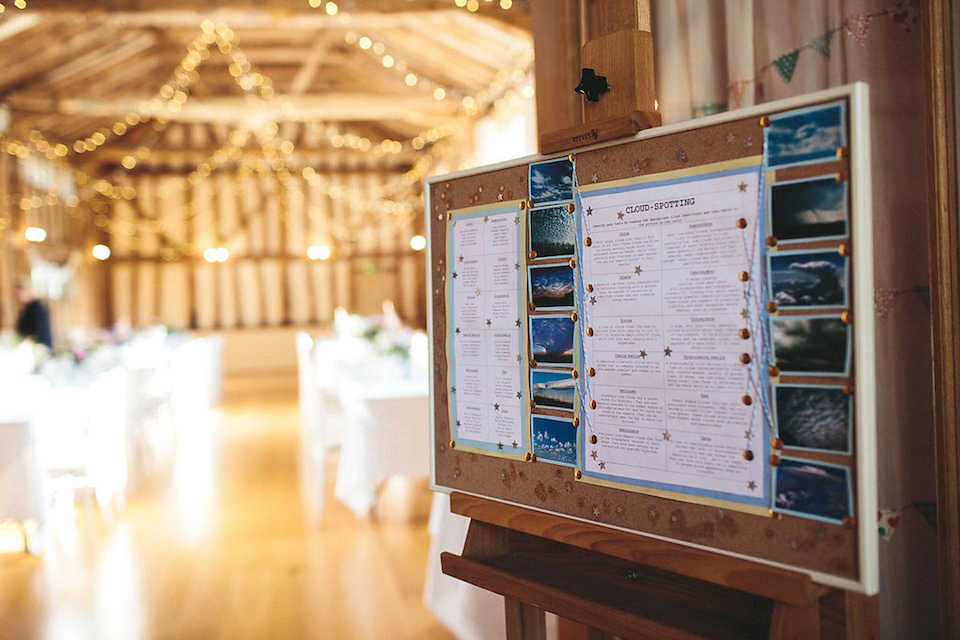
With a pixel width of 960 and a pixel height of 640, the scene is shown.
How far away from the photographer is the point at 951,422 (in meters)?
1.66

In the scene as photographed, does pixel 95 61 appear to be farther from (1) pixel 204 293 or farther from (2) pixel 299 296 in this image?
(2) pixel 299 296

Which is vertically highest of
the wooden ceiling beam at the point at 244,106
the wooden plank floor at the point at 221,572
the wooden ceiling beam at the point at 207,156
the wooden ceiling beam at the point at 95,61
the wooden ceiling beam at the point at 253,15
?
the wooden ceiling beam at the point at 95,61

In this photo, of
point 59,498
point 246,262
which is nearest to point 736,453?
point 59,498

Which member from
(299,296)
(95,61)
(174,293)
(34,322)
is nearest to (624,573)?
(34,322)

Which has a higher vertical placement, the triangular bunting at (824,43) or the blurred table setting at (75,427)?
→ the triangular bunting at (824,43)

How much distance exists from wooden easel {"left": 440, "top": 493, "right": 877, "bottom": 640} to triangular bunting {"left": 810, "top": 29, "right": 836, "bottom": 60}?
4.22ft

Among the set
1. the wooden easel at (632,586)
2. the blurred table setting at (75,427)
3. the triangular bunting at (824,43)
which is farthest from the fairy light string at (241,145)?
the wooden easel at (632,586)

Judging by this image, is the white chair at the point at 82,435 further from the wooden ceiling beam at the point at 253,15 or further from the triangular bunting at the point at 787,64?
the triangular bunting at the point at 787,64

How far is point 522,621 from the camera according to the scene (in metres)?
1.77

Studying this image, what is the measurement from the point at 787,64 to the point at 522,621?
1.52m

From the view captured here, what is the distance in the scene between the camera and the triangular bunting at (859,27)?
1.88 meters

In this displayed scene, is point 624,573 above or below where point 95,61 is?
below

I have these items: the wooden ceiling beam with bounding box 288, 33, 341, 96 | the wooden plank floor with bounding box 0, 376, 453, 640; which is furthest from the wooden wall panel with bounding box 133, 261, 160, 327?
the wooden plank floor with bounding box 0, 376, 453, 640

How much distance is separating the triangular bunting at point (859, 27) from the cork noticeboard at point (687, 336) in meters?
0.78
